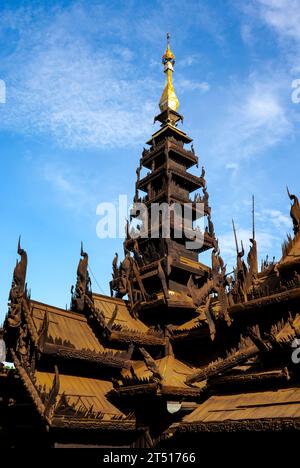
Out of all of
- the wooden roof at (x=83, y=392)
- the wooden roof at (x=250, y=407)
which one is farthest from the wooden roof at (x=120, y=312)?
the wooden roof at (x=250, y=407)

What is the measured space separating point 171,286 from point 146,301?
2.45 metres

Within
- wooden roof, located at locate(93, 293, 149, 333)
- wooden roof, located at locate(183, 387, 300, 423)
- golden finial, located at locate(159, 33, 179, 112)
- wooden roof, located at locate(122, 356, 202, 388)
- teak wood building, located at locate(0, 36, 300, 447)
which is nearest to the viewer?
wooden roof, located at locate(183, 387, 300, 423)

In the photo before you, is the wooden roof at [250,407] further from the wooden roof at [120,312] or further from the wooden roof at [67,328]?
the wooden roof at [120,312]

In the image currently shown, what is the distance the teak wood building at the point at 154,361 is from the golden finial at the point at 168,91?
571 inches

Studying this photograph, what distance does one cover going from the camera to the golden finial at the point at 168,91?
3416cm

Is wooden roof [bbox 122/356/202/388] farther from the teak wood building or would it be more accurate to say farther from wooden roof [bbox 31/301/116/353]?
wooden roof [bbox 31/301/116/353]

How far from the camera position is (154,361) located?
1753cm

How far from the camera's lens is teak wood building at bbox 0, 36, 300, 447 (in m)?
13.8

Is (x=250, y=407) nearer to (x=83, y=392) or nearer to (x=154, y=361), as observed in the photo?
(x=154, y=361)

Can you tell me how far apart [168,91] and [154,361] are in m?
23.3

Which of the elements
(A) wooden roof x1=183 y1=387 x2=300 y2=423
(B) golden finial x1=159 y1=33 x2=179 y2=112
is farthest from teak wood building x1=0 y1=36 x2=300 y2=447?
(B) golden finial x1=159 y1=33 x2=179 y2=112

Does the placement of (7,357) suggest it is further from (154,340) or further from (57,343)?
(154,340)

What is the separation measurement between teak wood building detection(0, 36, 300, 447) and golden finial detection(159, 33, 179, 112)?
14514 millimetres

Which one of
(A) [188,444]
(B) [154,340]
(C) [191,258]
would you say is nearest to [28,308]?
(B) [154,340]
